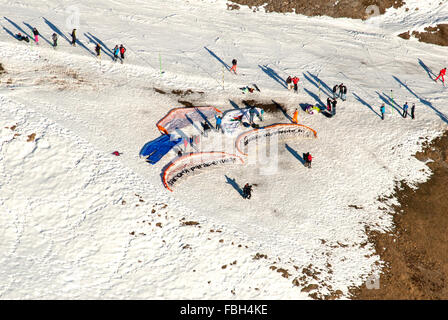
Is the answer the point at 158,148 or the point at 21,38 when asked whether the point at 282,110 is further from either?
the point at 21,38

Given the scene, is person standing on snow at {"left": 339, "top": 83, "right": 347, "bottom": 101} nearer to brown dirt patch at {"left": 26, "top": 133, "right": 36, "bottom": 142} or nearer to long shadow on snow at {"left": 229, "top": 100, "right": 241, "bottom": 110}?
long shadow on snow at {"left": 229, "top": 100, "right": 241, "bottom": 110}

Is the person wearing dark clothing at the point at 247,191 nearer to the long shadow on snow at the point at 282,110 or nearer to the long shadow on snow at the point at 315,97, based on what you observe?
the long shadow on snow at the point at 282,110

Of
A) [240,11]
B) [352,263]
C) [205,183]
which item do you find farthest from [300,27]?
[352,263]

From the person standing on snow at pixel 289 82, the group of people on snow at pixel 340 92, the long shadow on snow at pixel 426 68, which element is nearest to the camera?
the group of people on snow at pixel 340 92

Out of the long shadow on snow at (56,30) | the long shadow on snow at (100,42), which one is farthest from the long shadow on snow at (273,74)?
the long shadow on snow at (56,30)

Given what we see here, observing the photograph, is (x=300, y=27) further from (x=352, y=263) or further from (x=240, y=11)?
(x=352, y=263)
